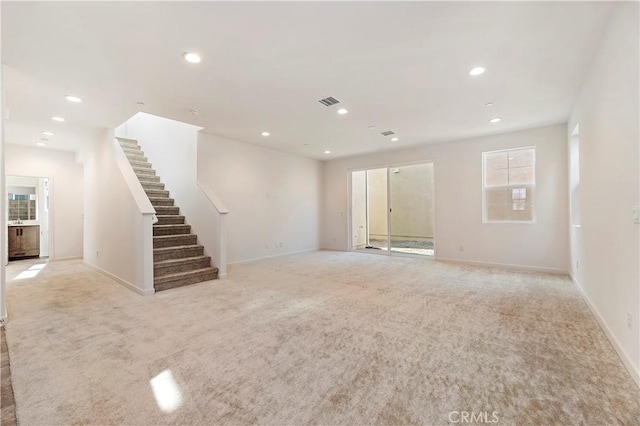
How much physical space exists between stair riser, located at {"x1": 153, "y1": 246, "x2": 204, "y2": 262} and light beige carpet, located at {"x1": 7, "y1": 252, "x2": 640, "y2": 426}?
0.66 meters

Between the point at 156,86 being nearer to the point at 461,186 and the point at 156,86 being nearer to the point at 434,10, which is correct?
the point at 434,10

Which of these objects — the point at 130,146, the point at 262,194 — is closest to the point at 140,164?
the point at 130,146

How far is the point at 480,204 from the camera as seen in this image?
566cm

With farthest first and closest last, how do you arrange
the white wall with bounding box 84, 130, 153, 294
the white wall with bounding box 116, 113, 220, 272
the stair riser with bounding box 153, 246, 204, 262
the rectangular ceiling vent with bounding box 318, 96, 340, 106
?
the white wall with bounding box 116, 113, 220, 272
the stair riser with bounding box 153, 246, 204, 262
the white wall with bounding box 84, 130, 153, 294
the rectangular ceiling vent with bounding box 318, 96, 340, 106

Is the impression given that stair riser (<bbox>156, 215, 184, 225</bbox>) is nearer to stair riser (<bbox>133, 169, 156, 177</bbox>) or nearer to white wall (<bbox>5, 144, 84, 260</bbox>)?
stair riser (<bbox>133, 169, 156, 177</bbox>)

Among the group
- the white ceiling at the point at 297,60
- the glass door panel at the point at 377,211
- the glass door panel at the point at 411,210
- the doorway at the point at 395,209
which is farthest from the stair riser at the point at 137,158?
the glass door panel at the point at 411,210

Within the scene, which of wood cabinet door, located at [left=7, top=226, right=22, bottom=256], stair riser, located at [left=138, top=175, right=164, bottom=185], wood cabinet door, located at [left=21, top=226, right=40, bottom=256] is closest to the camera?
stair riser, located at [left=138, top=175, right=164, bottom=185]

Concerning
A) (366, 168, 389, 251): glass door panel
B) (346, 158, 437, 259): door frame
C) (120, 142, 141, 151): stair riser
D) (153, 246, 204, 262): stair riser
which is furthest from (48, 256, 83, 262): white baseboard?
(366, 168, 389, 251): glass door panel

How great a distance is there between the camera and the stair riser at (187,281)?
13.0 ft

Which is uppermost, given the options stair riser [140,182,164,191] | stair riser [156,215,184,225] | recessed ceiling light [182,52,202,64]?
recessed ceiling light [182,52,202,64]

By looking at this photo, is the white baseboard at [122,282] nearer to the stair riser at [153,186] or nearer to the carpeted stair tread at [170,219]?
the carpeted stair tread at [170,219]

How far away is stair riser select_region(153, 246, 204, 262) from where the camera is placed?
4.38m

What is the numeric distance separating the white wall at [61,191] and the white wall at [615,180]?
369 inches

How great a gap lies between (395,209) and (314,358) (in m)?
5.51
